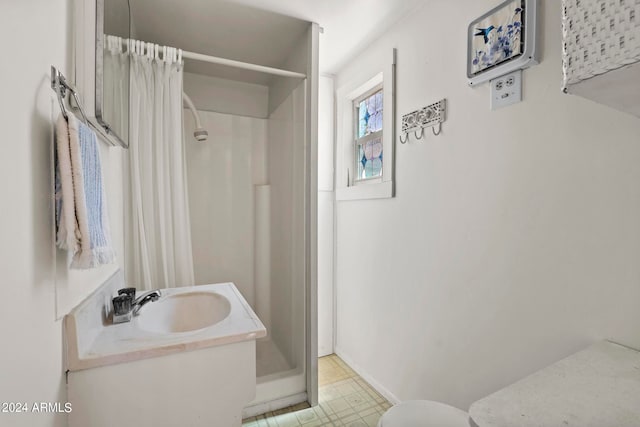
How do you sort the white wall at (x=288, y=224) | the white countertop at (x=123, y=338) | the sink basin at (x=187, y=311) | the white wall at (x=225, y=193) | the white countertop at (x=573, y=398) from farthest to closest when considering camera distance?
the white wall at (x=225, y=193)
the white wall at (x=288, y=224)
the sink basin at (x=187, y=311)
the white countertop at (x=123, y=338)
the white countertop at (x=573, y=398)

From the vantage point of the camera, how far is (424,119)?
5.27ft

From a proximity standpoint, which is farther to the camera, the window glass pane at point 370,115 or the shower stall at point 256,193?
the window glass pane at point 370,115

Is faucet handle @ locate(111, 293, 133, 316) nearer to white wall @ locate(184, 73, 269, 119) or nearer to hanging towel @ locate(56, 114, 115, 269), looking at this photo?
hanging towel @ locate(56, 114, 115, 269)

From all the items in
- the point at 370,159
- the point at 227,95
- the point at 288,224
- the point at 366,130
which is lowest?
the point at 288,224

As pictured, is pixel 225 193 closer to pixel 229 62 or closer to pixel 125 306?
pixel 229 62

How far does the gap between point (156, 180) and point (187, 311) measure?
0.73m

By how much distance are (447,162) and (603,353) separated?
36.6 inches

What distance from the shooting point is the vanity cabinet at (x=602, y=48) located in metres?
0.46

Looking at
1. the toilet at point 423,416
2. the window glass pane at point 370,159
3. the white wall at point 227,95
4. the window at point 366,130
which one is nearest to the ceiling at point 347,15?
the window at point 366,130

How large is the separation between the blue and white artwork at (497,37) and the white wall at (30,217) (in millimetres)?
1490

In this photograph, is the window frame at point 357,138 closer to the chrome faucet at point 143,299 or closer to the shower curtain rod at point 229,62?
the shower curtain rod at point 229,62

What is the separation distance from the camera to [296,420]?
5.66ft

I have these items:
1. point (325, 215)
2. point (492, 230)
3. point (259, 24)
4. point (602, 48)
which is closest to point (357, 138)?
point (325, 215)

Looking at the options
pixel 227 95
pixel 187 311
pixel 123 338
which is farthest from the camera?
pixel 227 95
